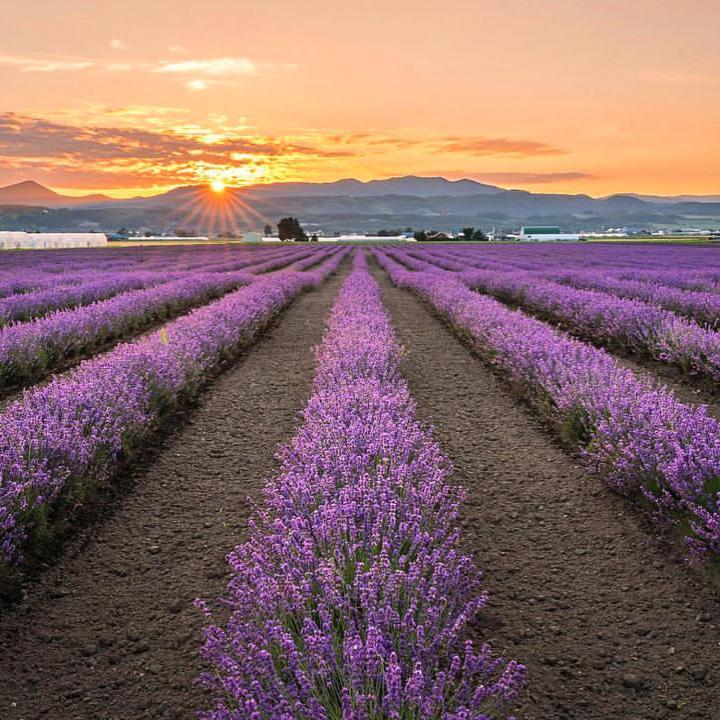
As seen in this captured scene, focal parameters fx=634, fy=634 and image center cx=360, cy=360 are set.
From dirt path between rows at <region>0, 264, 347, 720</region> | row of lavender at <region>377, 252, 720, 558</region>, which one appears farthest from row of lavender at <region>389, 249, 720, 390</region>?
dirt path between rows at <region>0, 264, 347, 720</region>

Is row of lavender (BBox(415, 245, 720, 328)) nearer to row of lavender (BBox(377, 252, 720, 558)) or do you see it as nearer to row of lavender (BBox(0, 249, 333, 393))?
row of lavender (BBox(377, 252, 720, 558))

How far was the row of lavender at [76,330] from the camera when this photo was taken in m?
7.95

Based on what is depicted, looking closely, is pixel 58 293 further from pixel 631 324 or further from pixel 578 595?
pixel 578 595

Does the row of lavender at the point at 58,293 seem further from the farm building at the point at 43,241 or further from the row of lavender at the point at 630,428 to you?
the farm building at the point at 43,241

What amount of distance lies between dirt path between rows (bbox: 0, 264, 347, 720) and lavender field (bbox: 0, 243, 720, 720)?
1 centimetres

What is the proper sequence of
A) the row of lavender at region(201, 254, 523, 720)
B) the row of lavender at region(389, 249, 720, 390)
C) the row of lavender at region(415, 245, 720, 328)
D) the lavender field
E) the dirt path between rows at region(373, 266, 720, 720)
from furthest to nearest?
the row of lavender at region(415, 245, 720, 328) < the row of lavender at region(389, 249, 720, 390) < the dirt path between rows at region(373, 266, 720, 720) < the lavender field < the row of lavender at region(201, 254, 523, 720)

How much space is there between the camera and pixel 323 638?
1940 millimetres

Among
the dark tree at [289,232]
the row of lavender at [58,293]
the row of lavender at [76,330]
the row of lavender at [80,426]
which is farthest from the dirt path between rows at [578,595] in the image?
the dark tree at [289,232]

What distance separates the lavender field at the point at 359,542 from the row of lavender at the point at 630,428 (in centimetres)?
3

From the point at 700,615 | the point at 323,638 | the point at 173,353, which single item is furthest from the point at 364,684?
the point at 173,353

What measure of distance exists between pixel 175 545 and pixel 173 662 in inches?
44.4

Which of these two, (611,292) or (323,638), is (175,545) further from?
(611,292)

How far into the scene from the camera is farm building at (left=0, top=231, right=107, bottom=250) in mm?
61375

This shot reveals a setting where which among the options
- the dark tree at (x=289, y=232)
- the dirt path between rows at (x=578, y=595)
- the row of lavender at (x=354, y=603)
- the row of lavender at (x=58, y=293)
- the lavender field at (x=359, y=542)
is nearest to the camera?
the row of lavender at (x=354, y=603)
